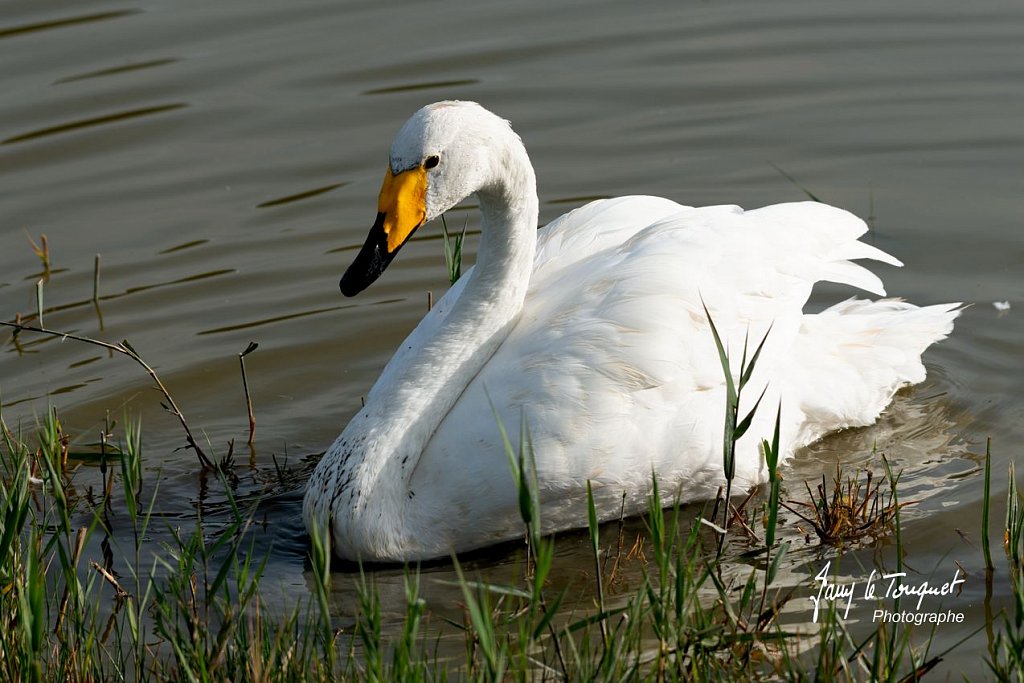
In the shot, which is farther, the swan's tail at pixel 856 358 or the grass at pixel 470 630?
the swan's tail at pixel 856 358

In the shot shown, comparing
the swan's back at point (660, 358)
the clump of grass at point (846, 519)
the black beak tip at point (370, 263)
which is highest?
the black beak tip at point (370, 263)

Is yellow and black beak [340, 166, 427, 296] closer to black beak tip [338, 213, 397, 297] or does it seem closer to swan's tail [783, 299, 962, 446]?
black beak tip [338, 213, 397, 297]

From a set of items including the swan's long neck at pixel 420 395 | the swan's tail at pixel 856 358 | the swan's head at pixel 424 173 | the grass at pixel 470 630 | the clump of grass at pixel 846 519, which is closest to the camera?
the grass at pixel 470 630

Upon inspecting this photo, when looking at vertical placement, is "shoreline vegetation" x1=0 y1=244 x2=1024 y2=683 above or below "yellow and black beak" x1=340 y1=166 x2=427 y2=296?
below

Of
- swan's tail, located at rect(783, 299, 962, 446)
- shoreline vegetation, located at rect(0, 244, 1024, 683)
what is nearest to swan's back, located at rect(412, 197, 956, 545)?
swan's tail, located at rect(783, 299, 962, 446)

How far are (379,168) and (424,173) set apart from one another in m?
3.93

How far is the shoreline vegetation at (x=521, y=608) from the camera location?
12.4 feet

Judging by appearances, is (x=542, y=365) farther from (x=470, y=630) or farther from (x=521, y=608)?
(x=470, y=630)

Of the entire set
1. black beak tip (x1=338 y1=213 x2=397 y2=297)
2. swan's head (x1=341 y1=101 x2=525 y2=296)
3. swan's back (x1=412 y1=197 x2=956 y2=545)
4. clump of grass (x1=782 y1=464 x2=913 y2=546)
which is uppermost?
swan's head (x1=341 y1=101 x2=525 y2=296)

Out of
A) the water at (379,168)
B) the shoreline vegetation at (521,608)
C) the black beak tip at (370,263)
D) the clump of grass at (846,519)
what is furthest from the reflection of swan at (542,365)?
the clump of grass at (846,519)

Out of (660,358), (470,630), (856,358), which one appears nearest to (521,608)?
(470,630)

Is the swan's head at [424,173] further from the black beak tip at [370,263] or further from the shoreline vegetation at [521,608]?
the shoreline vegetation at [521,608]

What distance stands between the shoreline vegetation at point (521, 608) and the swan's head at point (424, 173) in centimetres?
84

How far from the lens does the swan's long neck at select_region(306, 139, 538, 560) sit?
17.6ft
